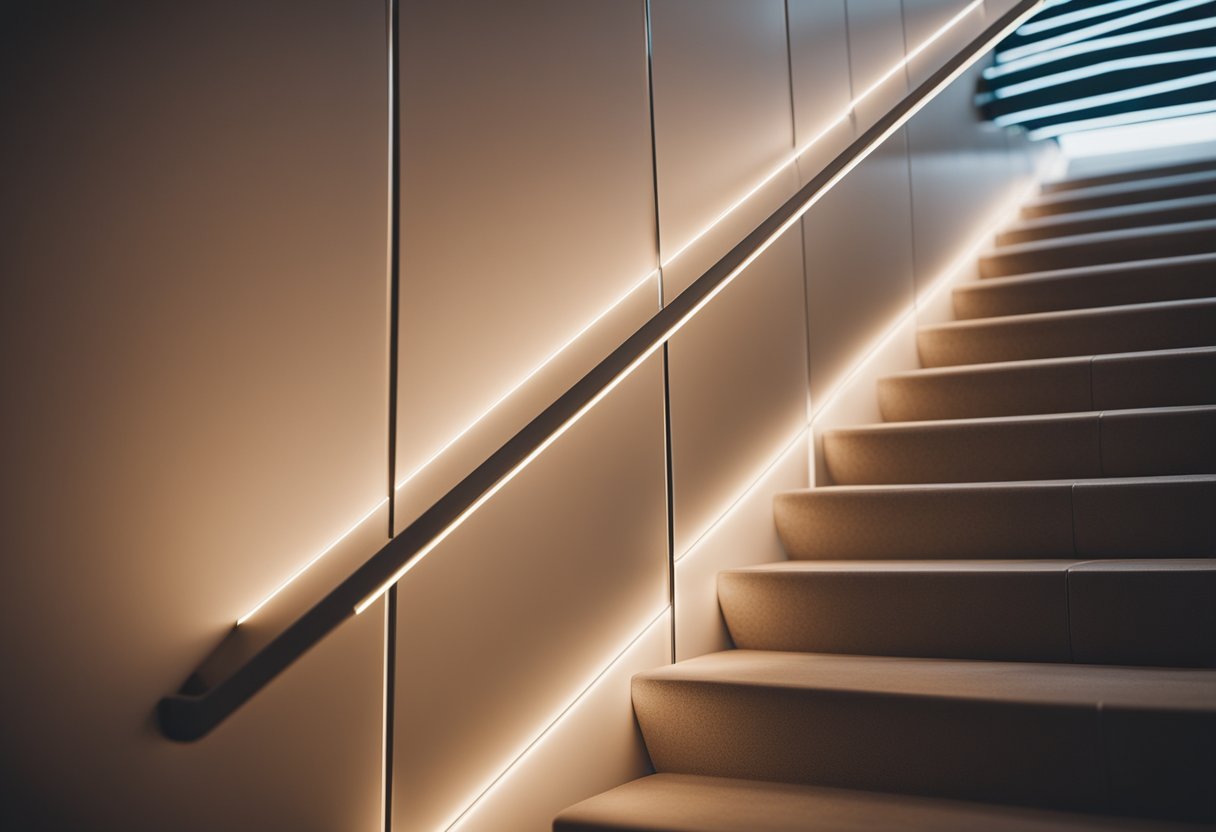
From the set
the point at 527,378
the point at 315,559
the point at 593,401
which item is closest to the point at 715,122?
the point at 527,378

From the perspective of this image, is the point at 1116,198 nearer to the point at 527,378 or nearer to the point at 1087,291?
the point at 1087,291

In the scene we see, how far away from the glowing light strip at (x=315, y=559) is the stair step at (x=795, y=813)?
0.58 meters

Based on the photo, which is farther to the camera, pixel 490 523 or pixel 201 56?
pixel 490 523

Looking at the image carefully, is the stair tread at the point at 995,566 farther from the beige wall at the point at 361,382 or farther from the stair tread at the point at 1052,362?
the stair tread at the point at 1052,362

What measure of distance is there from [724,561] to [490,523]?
771 millimetres

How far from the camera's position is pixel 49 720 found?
42.7 inches

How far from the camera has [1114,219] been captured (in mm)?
3873

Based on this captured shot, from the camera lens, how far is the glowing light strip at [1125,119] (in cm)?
463

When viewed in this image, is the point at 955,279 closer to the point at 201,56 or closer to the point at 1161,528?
the point at 1161,528

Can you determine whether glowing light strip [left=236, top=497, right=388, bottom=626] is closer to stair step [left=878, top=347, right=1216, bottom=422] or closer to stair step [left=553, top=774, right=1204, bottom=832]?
stair step [left=553, top=774, right=1204, bottom=832]

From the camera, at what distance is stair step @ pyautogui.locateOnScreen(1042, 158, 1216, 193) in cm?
413

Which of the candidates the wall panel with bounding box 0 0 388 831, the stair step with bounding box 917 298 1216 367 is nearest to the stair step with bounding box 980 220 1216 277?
the stair step with bounding box 917 298 1216 367

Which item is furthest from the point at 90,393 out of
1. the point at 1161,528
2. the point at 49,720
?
the point at 1161,528

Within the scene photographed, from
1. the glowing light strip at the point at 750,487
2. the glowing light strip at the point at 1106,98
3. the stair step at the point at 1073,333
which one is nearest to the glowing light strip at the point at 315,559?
the glowing light strip at the point at 750,487
